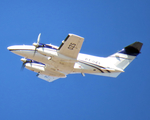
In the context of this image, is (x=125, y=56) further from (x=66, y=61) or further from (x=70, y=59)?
(x=66, y=61)

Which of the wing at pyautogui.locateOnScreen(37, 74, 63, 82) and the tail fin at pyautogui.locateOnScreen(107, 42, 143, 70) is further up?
the tail fin at pyautogui.locateOnScreen(107, 42, 143, 70)

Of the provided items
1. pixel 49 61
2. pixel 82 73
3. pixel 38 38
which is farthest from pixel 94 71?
pixel 38 38

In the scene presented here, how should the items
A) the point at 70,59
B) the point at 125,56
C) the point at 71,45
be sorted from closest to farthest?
the point at 71,45, the point at 70,59, the point at 125,56

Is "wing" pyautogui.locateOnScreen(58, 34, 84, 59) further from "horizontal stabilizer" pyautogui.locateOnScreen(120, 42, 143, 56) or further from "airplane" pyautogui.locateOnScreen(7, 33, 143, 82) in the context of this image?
"horizontal stabilizer" pyautogui.locateOnScreen(120, 42, 143, 56)

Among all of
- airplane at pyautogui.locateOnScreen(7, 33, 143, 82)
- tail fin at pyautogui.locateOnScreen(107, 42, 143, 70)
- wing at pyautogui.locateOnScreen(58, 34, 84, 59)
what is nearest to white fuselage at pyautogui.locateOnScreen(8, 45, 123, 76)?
airplane at pyautogui.locateOnScreen(7, 33, 143, 82)

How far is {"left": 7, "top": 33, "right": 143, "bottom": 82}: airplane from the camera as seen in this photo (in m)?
23.0

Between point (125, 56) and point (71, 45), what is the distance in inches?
359

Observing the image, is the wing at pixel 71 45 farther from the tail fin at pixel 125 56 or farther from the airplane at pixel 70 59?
the tail fin at pixel 125 56

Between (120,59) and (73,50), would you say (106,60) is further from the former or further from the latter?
(73,50)

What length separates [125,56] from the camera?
1107 inches

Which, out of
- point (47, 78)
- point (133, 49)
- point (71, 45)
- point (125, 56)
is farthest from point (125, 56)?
point (47, 78)

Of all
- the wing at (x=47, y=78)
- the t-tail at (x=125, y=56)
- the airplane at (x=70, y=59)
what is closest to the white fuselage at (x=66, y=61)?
the airplane at (x=70, y=59)

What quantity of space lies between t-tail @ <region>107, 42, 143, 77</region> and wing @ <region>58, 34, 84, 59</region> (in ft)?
21.1

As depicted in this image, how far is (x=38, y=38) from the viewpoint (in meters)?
24.0
